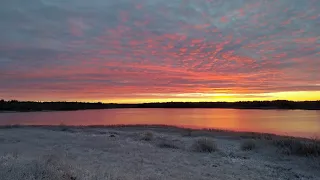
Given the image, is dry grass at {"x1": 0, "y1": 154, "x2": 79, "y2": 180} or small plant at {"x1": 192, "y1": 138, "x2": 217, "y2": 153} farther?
small plant at {"x1": 192, "y1": 138, "x2": 217, "y2": 153}

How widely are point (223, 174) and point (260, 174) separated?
144 centimetres

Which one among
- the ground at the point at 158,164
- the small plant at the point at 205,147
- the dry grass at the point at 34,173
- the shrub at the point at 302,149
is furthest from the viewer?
the small plant at the point at 205,147

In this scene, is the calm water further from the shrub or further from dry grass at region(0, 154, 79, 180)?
dry grass at region(0, 154, 79, 180)

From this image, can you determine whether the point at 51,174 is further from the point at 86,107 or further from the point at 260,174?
the point at 86,107

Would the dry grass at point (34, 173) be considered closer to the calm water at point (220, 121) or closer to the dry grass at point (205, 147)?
the dry grass at point (205, 147)

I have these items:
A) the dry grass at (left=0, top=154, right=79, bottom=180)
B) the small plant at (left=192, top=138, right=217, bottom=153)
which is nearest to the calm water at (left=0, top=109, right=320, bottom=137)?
the small plant at (left=192, top=138, right=217, bottom=153)

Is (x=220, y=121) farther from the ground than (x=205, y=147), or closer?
farther from the ground

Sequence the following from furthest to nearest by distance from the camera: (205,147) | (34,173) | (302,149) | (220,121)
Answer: (220,121), (205,147), (302,149), (34,173)

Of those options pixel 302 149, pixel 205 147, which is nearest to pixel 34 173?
pixel 205 147

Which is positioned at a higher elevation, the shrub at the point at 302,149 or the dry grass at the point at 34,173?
the dry grass at the point at 34,173

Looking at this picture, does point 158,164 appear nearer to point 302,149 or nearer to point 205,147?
point 205,147

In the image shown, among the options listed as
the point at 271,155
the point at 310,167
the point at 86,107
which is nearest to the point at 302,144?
the point at 271,155

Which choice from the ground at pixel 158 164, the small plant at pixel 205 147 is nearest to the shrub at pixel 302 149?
the ground at pixel 158 164

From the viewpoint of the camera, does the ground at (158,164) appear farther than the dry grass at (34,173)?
Yes
